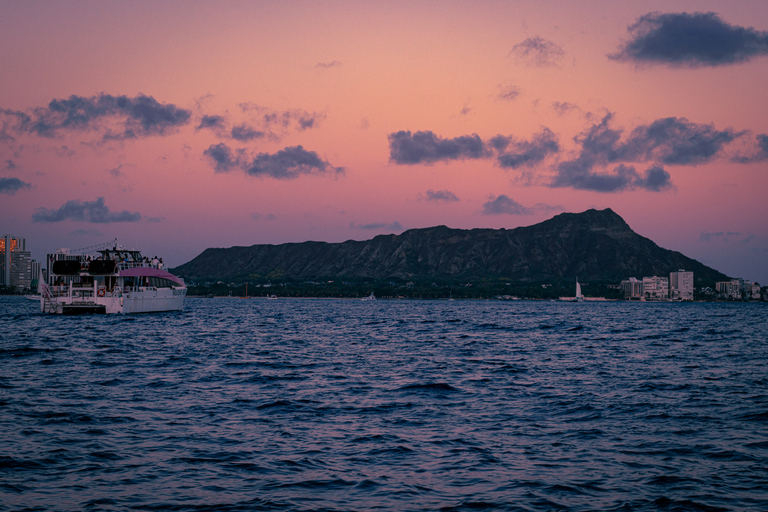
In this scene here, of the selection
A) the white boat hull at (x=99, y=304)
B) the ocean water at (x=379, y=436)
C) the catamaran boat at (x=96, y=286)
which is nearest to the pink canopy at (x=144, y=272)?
the catamaran boat at (x=96, y=286)

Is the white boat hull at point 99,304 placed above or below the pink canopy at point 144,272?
below

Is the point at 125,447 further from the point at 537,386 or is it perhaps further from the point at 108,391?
the point at 537,386

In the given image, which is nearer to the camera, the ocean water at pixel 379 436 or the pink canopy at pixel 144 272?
the ocean water at pixel 379 436

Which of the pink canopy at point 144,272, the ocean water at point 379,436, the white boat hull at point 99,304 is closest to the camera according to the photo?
the ocean water at point 379,436

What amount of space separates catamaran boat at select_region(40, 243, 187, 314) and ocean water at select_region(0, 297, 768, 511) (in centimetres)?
7398

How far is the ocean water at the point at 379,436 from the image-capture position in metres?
13.6

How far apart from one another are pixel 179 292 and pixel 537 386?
120m

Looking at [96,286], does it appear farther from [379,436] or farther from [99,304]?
[379,436]

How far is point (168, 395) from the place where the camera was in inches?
1040

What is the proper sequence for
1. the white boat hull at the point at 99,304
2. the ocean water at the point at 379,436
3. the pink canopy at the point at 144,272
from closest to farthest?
the ocean water at the point at 379,436 < the white boat hull at the point at 99,304 < the pink canopy at the point at 144,272

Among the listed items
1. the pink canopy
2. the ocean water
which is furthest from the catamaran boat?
the ocean water

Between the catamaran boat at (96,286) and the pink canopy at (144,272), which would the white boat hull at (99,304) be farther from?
the pink canopy at (144,272)

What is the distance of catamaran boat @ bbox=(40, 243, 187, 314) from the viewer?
10794 centimetres

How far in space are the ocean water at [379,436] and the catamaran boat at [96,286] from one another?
74.0m
